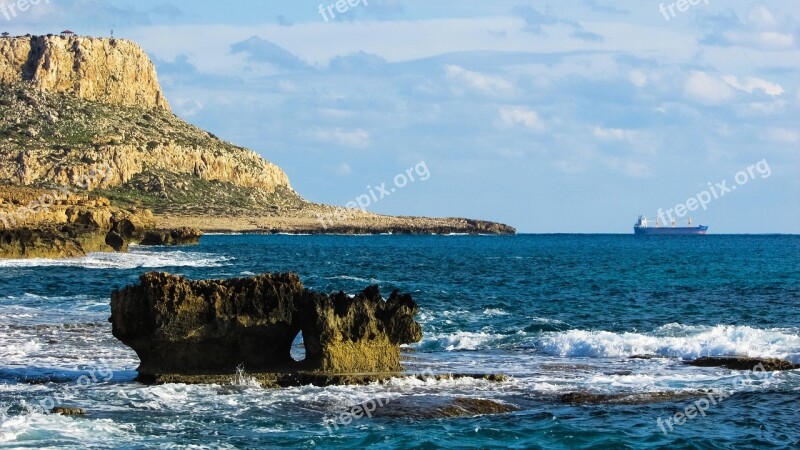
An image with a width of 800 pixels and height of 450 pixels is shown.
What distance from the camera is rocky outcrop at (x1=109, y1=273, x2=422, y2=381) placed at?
69.6 feet

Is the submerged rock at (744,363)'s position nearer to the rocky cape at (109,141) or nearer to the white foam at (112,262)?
the white foam at (112,262)

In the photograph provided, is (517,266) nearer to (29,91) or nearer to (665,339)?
(665,339)

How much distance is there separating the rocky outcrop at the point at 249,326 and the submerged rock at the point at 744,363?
7688 millimetres

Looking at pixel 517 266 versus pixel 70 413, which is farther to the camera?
pixel 517 266

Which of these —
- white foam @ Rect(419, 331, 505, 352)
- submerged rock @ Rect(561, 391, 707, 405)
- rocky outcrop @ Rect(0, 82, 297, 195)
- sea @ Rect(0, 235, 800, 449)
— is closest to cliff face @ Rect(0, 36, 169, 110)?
rocky outcrop @ Rect(0, 82, 297, 195)

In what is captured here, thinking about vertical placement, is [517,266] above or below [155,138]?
below

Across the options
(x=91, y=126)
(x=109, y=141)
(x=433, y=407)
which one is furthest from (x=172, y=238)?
(x=433, y=407)

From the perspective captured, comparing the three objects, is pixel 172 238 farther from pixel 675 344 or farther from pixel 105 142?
pixel 675 344

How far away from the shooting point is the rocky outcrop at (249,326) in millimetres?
21219

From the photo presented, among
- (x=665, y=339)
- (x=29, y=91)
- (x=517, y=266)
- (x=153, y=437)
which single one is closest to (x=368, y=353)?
(x=153, y=437)

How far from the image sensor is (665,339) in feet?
98.2

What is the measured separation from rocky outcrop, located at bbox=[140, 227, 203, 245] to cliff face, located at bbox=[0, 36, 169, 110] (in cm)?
7242

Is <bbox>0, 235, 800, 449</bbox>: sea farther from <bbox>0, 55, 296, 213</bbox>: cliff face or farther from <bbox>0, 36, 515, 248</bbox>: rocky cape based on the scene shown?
<bbox>0, 36, 515, 248</bbox>: rocky cape

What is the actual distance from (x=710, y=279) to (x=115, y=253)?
143 ft
